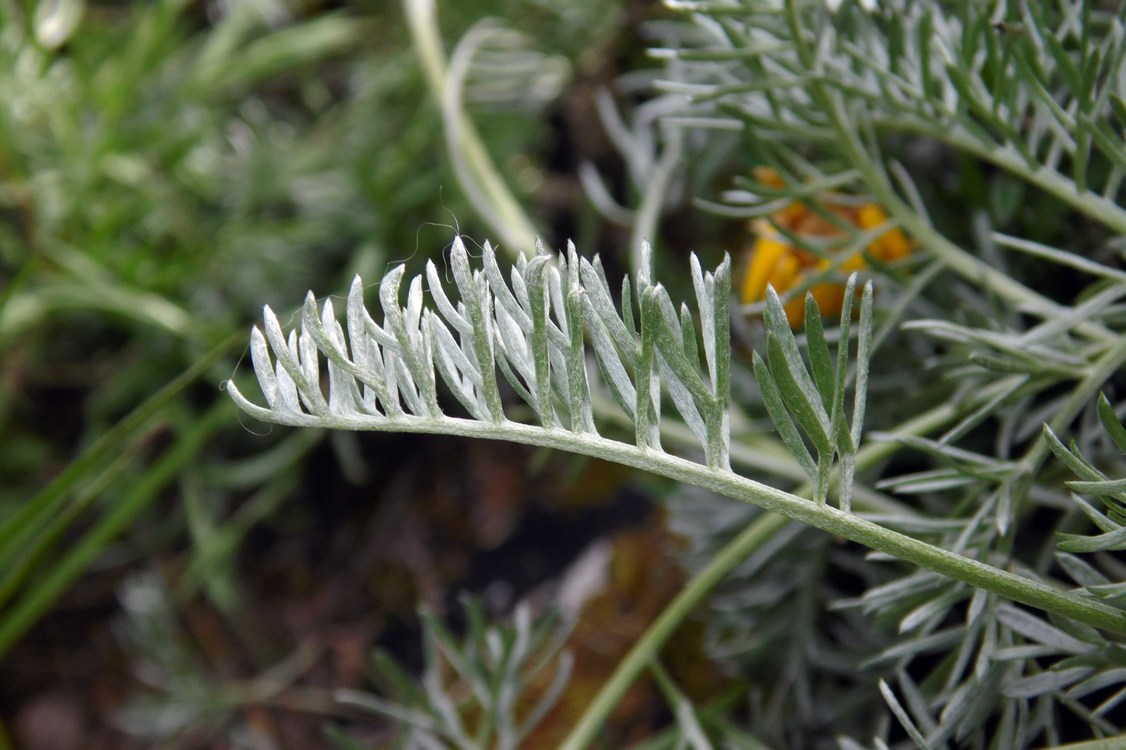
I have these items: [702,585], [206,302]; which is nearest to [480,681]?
[702,585]

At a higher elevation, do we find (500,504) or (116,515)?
(116,515)

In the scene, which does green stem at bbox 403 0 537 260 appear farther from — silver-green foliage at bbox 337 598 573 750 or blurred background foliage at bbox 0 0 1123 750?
silver-green foliage at bbox 337 598 573 750

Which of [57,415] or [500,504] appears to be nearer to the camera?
[500,504]

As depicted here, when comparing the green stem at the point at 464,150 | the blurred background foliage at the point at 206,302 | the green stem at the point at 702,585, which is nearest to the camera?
the green stem at the point at 702,585

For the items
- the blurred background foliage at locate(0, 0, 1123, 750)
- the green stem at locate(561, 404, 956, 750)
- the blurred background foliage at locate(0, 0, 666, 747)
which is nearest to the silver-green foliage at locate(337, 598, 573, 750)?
the green stem at locate(561, 404, 956, 750)

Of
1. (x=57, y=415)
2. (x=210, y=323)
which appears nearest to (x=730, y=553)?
(x=210, y=323)

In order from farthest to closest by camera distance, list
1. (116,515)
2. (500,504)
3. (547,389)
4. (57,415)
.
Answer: (57,415) < (500,504) < (116,515) < (547,389)

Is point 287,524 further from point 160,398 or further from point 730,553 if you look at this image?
point 730,553

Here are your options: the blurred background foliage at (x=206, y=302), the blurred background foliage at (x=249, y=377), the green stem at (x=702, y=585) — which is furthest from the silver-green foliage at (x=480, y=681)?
the blurred background foliage at (x=206, y=302)

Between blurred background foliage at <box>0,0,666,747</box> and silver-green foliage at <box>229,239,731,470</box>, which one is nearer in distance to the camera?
silver-green foliage at <box>229,239,731,470</box>

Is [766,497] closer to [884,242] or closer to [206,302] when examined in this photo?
[884,242]

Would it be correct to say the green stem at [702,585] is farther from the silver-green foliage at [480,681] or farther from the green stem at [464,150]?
the green stem at [464,150]
